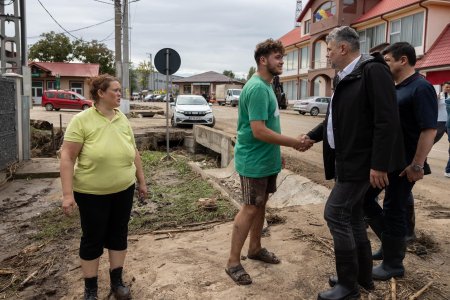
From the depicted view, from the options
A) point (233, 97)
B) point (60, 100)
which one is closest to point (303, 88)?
point (233, 97)

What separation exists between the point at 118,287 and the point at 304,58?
40.6 m

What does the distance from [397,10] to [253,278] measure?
2761 centimetres

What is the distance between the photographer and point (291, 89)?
146 feet

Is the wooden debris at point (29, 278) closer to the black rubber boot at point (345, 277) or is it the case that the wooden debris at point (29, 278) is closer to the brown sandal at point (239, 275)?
the brown sandal at point (239, 275)

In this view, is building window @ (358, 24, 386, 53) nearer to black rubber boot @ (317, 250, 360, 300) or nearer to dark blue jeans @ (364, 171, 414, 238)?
dark blue jeans @ (364, 171, 414, 238)

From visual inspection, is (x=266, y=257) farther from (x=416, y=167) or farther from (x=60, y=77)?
(x=60, y=77)

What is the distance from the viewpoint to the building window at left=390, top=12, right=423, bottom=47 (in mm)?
25469

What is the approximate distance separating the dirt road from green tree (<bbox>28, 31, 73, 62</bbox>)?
55000 millimetres

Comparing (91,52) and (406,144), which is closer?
(406,144)

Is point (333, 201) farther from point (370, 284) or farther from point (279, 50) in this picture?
point (279, 50)

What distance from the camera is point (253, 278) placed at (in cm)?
359

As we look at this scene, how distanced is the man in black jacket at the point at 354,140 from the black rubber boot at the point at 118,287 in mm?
1530

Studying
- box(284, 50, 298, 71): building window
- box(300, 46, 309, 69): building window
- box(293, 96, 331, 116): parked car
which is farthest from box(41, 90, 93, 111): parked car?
box(284, 50, 298, 71): building window

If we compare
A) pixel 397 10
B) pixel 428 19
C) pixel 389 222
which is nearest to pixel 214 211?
pixel 389 222
